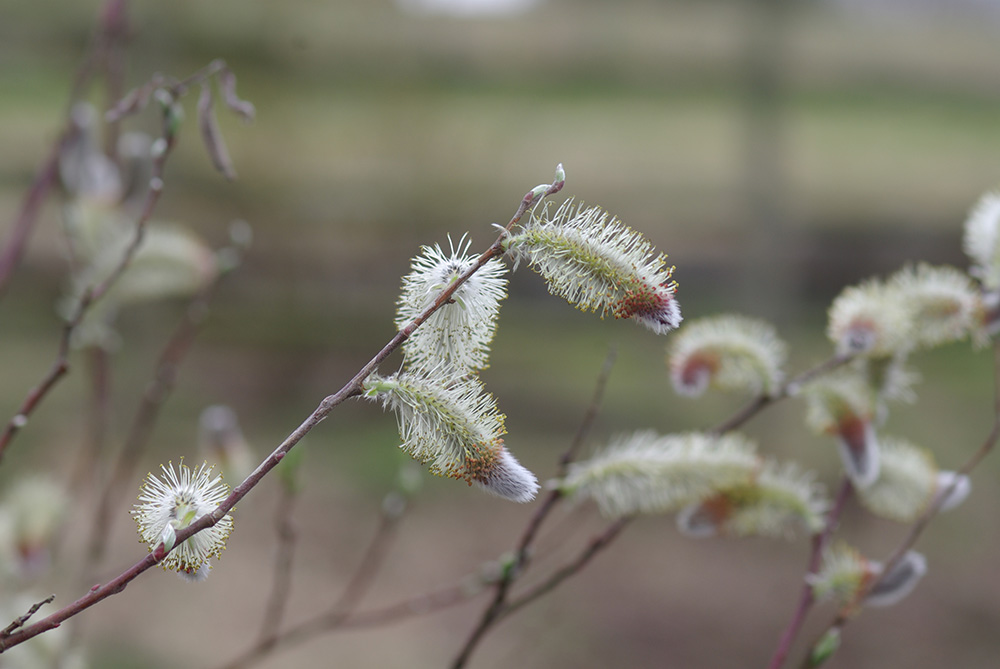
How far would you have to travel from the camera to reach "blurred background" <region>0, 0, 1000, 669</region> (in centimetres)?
A: 339

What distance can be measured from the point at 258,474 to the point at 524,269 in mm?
5201

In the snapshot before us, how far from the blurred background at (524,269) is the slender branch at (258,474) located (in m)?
2.65

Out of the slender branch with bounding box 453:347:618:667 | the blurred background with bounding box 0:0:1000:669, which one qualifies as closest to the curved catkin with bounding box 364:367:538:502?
the slender branch with bounding box 453:347:618:667

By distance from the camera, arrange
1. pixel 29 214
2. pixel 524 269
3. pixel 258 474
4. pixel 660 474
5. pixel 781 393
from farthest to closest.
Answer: pixel 524 269
pixel 29 214
pixel 781 393
pixel 660 474
pixel 258 474

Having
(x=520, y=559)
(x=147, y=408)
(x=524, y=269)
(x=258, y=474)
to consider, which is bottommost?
(x=258, y=474)

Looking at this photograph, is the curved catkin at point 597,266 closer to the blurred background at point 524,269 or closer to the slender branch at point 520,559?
the slender branch at point 520,559

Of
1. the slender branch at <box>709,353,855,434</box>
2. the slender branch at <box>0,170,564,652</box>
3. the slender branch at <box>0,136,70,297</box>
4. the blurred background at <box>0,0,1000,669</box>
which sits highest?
the blurred background at <box>0,0,1000,669</box>

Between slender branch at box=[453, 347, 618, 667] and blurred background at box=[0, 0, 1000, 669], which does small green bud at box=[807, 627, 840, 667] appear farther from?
blurred background at box=[0, 0, 1000, 669]

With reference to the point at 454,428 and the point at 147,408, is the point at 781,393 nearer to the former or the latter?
the point at 454,428

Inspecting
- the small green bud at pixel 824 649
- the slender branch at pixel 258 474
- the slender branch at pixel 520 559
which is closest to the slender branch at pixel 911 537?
the small green bud at pixel 824 649

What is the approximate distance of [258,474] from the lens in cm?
54

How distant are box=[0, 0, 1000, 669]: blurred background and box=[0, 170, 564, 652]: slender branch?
2.65 meters

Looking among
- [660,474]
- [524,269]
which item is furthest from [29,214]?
[524,269]

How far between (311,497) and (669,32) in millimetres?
4723
